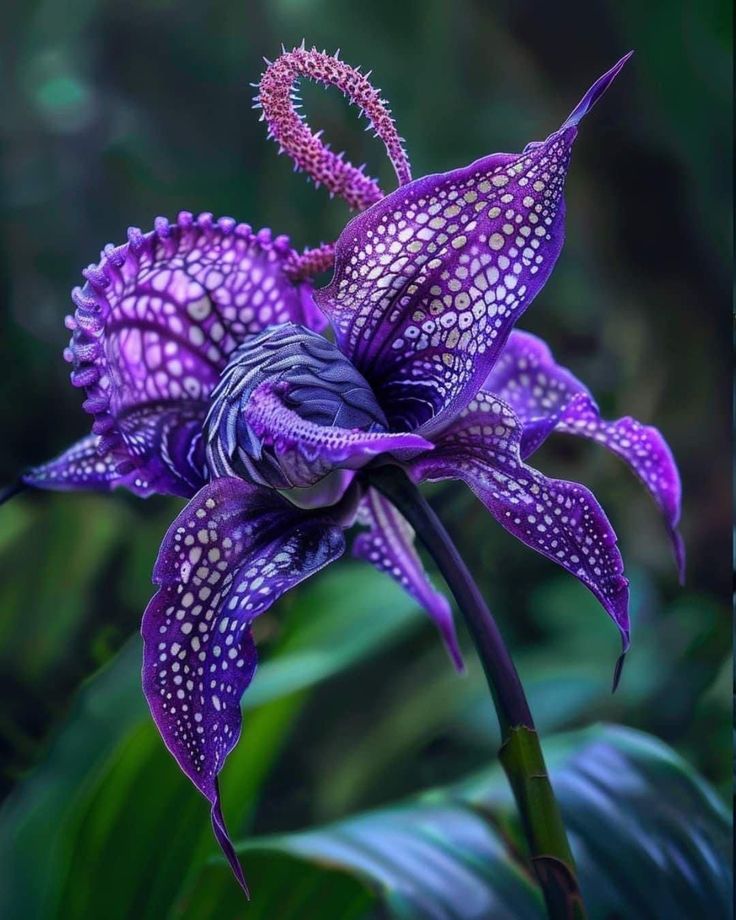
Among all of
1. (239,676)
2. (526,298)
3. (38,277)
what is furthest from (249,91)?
(239,676)

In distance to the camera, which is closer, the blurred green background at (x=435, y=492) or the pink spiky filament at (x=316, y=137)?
the pink spiky filament at (x=316, y=137)

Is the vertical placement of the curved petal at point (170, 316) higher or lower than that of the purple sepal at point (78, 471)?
higher

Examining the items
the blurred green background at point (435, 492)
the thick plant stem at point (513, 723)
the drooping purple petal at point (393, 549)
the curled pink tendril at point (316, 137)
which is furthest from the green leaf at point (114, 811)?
the curled pink tendril at point (316, 137)

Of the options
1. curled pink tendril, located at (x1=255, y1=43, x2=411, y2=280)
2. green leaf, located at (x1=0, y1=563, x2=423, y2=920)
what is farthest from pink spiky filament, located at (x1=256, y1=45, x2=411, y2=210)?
green leaf, located at (x1=0, y1=563, x2=423, y2=920)

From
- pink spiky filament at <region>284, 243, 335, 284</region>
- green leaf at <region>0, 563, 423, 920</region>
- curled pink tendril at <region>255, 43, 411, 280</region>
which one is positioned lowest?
green leaf at <region>0, 563, 423, 920</region>

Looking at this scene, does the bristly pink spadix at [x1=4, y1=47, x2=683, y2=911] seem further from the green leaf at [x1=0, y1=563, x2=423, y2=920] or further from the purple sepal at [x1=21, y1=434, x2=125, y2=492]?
the green leaf at [x1=0, y1=563, x2=423, y2=920]

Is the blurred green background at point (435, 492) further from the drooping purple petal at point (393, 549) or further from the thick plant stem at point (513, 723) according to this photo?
the thick plant stem at point (513, 723)

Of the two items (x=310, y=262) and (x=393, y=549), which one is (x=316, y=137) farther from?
(x=393, y=549)
